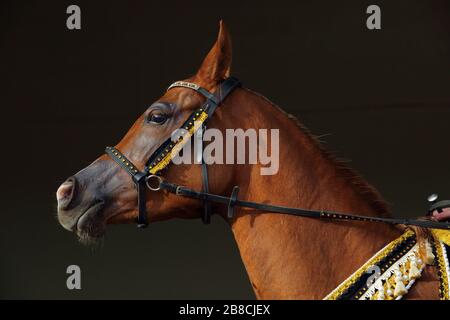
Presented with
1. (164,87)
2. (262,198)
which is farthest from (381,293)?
(164,87)

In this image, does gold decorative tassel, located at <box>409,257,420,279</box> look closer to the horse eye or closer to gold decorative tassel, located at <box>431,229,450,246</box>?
gold decorative tassel, located at <box>431,229,450,246</box>

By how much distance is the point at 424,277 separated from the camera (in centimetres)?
197

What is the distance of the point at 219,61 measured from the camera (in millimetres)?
2166

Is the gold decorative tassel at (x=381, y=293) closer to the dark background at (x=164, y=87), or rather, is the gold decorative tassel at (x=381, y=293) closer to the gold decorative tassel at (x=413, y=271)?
the gold decorative tassel at (x=413, y=271)

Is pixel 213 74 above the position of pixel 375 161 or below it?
below

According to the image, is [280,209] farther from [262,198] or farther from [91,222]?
[91,222]

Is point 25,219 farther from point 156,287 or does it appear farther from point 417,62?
point 417,62

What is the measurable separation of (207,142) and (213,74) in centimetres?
25

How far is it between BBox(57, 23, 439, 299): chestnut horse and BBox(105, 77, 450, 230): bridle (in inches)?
0.9

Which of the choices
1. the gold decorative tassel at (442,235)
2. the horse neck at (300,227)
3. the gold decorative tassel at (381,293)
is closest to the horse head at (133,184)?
the horse neck at (300,227)

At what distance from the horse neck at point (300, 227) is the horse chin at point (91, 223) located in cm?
46

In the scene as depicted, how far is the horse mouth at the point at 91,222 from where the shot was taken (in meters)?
2.13

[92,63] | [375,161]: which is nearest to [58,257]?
[92,63]

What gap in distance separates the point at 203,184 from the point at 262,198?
205 millimetres
